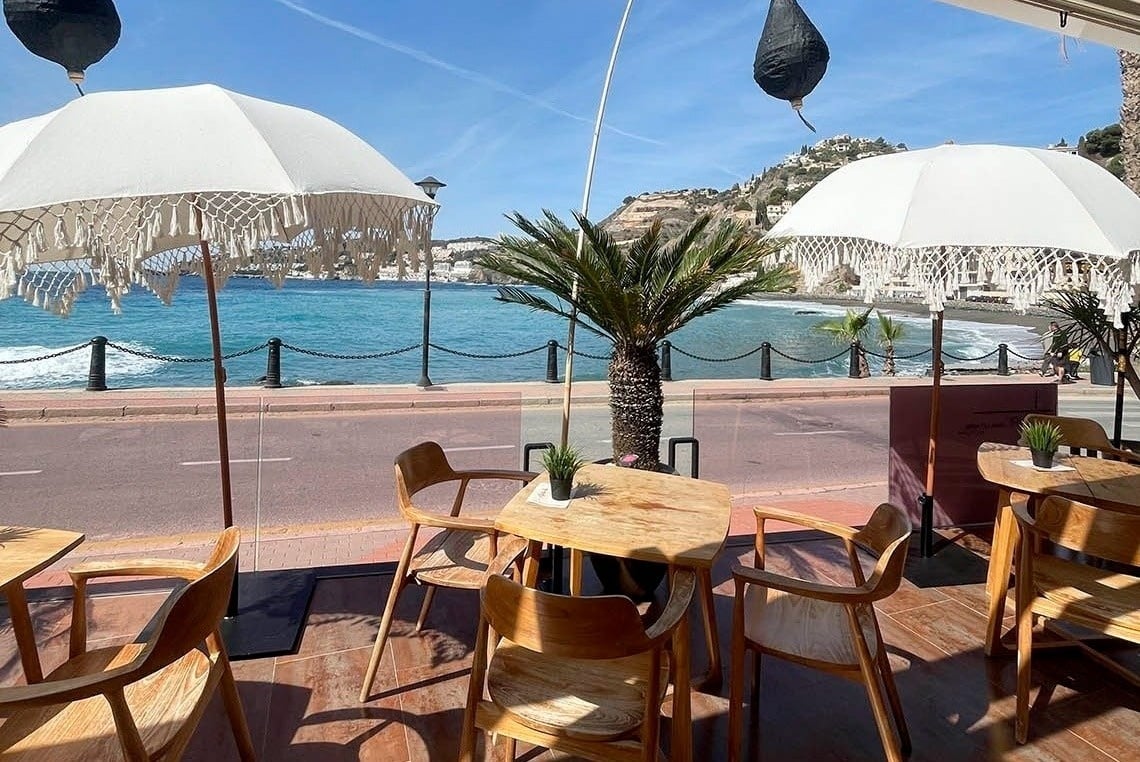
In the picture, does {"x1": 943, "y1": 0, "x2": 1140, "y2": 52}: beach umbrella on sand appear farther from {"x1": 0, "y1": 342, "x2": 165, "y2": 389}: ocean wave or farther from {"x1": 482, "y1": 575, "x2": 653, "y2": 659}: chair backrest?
{"x1": 0, "y1": 342, "x2": 165, "y2": 389}: ocean wave

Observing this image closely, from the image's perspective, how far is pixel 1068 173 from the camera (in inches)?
125

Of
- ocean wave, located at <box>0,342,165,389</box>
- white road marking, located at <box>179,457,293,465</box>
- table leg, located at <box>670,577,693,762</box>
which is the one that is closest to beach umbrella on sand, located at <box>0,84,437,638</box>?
table leg, located at <box>670,577,693,762</box>

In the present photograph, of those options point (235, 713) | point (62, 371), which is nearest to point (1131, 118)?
point (235, 713)

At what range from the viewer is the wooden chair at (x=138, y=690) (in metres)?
1.42

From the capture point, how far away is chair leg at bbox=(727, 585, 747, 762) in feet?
6.75

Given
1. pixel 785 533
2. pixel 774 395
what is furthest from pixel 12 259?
pixel 774 395

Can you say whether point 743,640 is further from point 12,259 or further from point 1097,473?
point 12,259

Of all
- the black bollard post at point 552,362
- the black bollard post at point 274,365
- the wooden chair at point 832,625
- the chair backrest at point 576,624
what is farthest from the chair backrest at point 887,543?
the black bollard post at point 274,365

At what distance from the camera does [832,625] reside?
2215 mm

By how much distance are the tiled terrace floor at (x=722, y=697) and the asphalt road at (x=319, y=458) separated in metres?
1.57

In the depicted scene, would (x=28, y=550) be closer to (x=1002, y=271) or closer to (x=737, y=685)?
(x=737, y=685)

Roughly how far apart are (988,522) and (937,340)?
61.0 inches

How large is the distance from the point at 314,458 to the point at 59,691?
6.10 meters

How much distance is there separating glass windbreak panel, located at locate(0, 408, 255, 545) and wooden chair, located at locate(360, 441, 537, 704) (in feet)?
8.66
